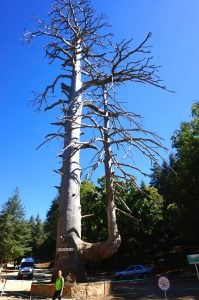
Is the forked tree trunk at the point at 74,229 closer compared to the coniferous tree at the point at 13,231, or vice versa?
the forked tree trunk at the point at 74,229

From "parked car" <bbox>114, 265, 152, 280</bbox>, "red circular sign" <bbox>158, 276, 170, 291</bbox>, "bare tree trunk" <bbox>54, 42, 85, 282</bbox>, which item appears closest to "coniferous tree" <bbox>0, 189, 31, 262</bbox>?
"parked car" <bbox>114, 265, 152, 280</bbox>

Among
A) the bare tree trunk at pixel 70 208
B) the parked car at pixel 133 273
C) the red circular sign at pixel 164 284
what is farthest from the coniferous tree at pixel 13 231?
the red circular sign at pixel 164 284

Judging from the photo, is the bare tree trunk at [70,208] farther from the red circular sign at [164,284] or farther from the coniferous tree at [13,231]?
the coniferous tree at [13,231]

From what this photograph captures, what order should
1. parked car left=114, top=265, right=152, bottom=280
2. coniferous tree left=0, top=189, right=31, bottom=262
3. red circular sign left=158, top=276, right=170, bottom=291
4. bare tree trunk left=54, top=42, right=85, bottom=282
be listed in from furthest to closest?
coniferous tree left=0, top=189, right=31, bottom=262, parked car left=114, top=265, right=152, bottom=280, bare tree trunk left=54, top=42, right=85, bottom=282, red circular sign left=158, top=276, right=170, bottom=291

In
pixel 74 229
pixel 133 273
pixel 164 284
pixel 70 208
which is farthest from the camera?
pixel 133 273

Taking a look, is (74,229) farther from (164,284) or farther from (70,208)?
(164,284)

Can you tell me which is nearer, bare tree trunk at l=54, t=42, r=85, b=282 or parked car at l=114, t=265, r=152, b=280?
bare tree trunk at l=54, t=42, r=85, b=282

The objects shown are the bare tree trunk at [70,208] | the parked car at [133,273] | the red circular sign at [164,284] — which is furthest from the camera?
the parked car at [133,273]

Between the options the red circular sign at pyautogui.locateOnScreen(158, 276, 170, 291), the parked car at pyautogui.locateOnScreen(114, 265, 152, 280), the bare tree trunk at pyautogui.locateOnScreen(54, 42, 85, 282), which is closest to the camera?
the red circular sign at pyautogui.locateOnScreen(158, 276, 170, 291)

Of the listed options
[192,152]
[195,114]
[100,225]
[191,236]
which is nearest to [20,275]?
[100,225]

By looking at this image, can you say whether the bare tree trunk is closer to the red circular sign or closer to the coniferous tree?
the red circular sign

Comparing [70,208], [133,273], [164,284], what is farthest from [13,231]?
[164,284]

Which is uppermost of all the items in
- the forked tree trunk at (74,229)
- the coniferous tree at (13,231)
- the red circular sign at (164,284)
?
the coniferous tree at (13,231)

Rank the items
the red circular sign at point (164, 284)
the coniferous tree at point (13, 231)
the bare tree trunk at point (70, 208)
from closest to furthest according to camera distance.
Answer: the red circular sign at point (164, 284) < the bare tree trunk at point (70, 208) < the coniferous tree at point (13, 231)
